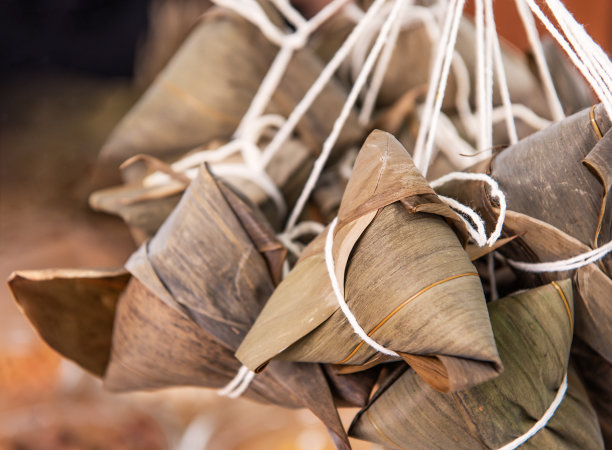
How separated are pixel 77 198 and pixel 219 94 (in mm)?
920

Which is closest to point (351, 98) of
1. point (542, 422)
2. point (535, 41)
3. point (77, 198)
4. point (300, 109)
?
point (300, 109)

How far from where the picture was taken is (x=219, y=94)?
56 cm

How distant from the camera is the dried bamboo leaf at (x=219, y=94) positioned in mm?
538

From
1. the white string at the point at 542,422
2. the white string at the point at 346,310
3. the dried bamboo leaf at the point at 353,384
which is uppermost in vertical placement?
the white string at the point at 346,310

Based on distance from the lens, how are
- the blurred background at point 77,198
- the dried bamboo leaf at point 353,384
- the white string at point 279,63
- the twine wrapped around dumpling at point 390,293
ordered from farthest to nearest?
1. the blurred background at point 77,198
2. the white string at point 279,63
3. the dried bamboo leaf at point 353,384
4. the twine wrapped around dumpling at point 390,293

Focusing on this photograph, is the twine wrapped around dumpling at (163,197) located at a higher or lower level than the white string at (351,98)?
lower

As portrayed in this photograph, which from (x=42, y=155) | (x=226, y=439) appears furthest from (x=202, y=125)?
(x=42, y=155)

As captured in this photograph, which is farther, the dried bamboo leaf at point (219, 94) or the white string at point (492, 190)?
the dried bamboo leaf at point (219, 94)

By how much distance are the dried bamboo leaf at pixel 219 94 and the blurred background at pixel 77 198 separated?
0.13 metres

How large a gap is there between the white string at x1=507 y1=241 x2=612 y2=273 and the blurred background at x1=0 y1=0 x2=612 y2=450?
52cm

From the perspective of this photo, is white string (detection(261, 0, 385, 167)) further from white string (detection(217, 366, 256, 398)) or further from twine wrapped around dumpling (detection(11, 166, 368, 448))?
white string (detection(217, 366, 256, 398))

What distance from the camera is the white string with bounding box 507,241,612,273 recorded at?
34 centimetres

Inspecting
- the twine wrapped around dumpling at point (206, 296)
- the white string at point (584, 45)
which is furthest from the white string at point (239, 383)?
the white string at point (584, 45)

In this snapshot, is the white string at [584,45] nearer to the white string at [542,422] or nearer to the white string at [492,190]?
the white string at [492,190]
